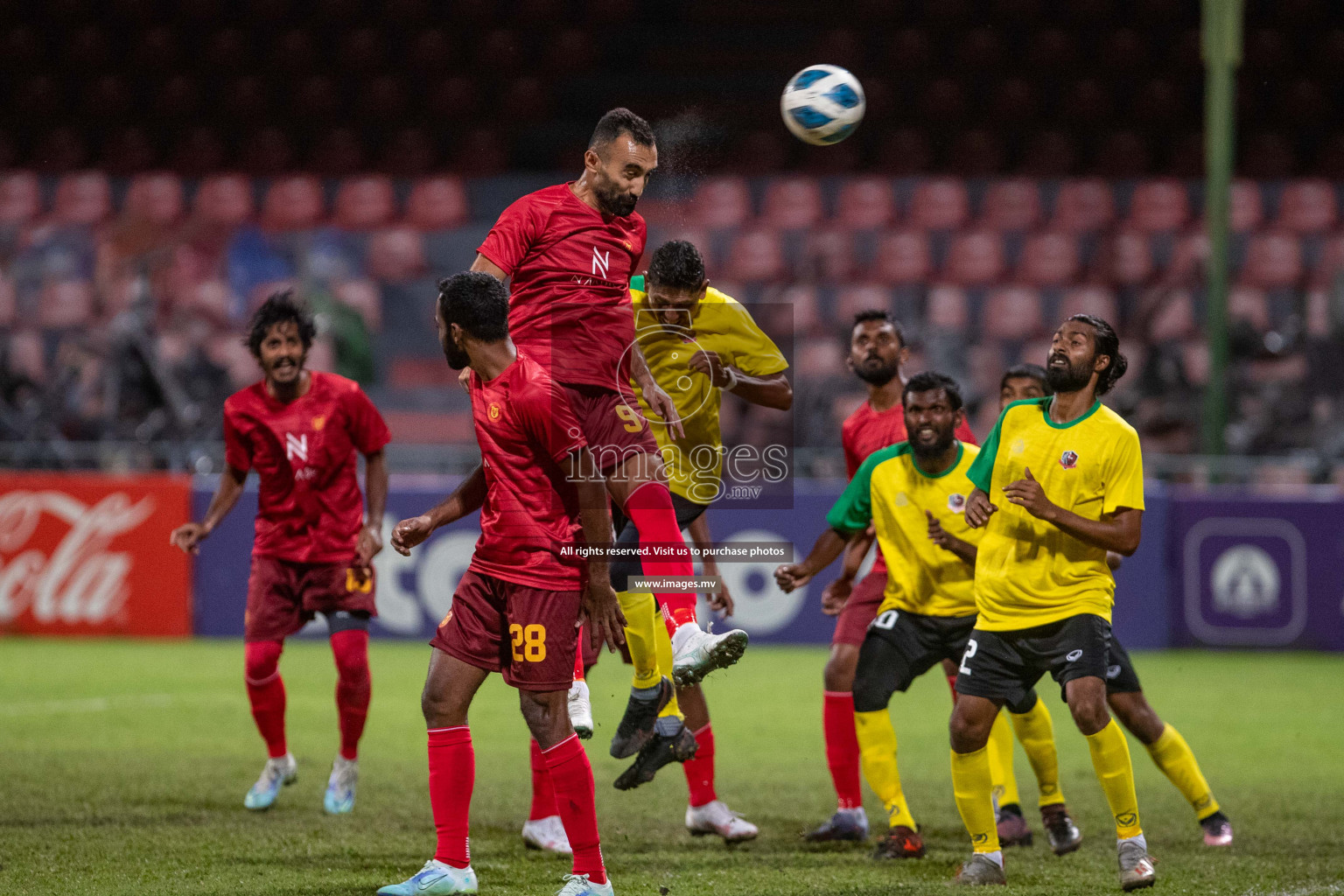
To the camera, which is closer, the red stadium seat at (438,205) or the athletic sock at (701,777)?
the athletic sock at (701,777)

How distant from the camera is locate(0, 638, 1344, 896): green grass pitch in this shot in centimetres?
548

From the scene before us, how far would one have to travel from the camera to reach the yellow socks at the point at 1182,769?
6180 millimetres

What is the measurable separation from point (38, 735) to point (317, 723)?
1624mm

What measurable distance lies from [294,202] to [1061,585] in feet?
45.7

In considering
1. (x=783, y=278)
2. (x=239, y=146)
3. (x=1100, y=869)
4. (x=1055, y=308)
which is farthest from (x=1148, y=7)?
(x=1100, y=869)

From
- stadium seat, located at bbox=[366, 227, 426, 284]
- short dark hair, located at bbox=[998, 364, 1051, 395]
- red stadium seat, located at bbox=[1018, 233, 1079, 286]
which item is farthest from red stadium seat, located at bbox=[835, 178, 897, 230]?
short dark hair, located at bbox=[998, 364, 1051, 395]

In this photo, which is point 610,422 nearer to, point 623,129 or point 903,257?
point 623,129

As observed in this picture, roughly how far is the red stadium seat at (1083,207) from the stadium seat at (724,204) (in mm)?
3587

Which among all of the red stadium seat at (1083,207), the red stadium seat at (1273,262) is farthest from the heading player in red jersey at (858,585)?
the red stadium seat at (1273,262)

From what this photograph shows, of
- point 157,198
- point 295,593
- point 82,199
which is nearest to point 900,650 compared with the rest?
point 295,593

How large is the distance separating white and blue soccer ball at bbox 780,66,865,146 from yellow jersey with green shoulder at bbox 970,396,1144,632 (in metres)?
1.69

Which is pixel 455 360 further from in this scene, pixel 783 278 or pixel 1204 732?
pixel 783 278

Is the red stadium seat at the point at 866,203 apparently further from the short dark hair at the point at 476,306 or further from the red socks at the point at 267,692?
the short dark hair at the point at 476,306

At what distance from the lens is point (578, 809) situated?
4871mm
